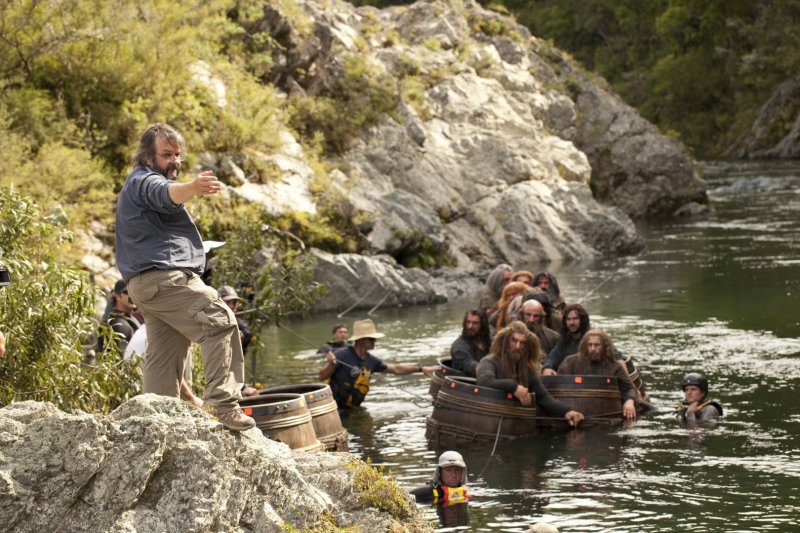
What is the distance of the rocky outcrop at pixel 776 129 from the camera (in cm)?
6606

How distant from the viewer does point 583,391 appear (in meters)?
14.6

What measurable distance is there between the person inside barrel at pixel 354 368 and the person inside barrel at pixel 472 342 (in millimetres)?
768

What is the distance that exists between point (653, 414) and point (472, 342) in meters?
2.35

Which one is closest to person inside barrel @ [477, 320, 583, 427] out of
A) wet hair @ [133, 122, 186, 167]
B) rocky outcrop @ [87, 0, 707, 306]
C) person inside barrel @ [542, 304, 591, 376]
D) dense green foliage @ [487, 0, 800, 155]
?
person inside barrel @ [542, 304, 591, 376]

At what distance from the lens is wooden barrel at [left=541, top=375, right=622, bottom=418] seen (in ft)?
47.5

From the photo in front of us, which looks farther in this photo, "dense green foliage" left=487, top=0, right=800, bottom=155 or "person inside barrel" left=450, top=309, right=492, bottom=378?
"dense green foliage" left=487, top=0, right=800, bottom=155

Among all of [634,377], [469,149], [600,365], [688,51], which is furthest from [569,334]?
[688,51]

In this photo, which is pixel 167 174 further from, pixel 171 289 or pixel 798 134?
pixel 798 134

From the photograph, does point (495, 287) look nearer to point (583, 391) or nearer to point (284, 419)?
point (583, 391)

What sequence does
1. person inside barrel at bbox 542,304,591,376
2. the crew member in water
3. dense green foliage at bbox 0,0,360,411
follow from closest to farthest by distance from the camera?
1. the crew member in water
2. person inside barrel at bbox 542,304,591,376
3. dense green foliage at bbox 0,0,360,411

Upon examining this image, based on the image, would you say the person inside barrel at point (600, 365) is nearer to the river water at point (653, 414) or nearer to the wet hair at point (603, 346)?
the wet hair at point (603, 346)

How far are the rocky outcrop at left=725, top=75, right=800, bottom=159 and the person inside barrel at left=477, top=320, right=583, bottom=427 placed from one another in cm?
5473

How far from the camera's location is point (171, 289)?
734cm

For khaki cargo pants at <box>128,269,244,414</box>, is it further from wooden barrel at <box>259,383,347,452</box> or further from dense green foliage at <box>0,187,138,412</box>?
wooden barrel at <box>259,383,347,452</box>
